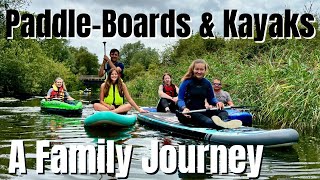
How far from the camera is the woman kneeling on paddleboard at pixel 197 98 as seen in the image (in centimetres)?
727

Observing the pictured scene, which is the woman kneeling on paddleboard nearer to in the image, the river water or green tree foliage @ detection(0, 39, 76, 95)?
the river water

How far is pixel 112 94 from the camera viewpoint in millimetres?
8930

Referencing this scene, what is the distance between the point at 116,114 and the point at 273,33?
8242mm

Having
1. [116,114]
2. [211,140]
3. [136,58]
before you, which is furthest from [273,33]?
[136,58]

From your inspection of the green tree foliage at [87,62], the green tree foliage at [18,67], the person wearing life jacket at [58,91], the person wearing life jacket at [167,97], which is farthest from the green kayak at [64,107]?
the green tree foliage at [87,62]

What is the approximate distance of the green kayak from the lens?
41.9 feet

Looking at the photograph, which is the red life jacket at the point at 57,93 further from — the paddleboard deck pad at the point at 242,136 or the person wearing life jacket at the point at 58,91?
the paddleboard deck pad at the point at 242,136

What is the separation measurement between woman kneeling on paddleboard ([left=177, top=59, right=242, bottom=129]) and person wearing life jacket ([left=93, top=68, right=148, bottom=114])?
5.03ft

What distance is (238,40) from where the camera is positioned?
21.8m

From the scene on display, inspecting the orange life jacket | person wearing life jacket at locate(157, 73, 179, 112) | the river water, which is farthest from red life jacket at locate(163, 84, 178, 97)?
the orange life jacket

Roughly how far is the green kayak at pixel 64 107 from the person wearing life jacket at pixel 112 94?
395cm

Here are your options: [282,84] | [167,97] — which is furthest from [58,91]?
[282,84]

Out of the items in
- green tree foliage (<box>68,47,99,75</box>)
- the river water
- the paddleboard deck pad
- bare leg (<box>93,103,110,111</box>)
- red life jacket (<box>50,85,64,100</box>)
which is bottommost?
the river water

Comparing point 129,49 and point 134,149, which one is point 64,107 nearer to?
point 134,149
